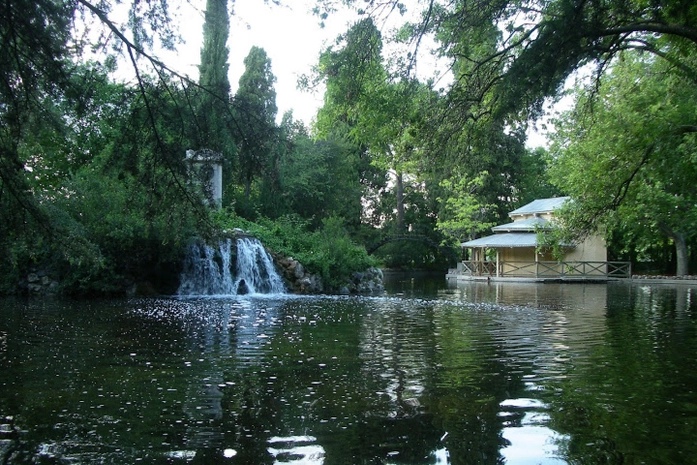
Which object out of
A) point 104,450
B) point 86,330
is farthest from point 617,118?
point 104,450

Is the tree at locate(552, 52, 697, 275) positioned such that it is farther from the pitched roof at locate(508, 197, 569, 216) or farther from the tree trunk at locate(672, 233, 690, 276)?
the pitched roof at locate(508, 197, 569, 216)

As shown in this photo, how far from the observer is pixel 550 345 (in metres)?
9.38

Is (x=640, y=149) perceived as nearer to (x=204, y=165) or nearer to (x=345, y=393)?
(x=345, y=393)

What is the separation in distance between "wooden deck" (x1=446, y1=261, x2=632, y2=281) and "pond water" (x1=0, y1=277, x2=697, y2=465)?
2441 cm

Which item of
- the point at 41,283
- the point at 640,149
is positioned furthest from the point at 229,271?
the point at 640,149

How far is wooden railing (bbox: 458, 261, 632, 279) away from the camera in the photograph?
36.1m

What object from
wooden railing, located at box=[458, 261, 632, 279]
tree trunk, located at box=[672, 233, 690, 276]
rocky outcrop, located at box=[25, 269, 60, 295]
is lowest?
rocky outcrop, located at box=[25, 269, 60, 295]

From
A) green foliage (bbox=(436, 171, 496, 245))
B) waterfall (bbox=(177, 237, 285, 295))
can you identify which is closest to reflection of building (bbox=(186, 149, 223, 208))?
waterfall (bbox=(177, 237, 285, 295))

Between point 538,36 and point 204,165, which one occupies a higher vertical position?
point 538,36

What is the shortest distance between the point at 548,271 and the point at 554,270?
52cm

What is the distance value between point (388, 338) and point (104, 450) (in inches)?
253

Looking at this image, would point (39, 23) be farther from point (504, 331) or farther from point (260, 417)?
point (504, 331)

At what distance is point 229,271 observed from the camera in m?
21.6

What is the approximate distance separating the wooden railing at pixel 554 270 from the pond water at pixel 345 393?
81.7 ft
